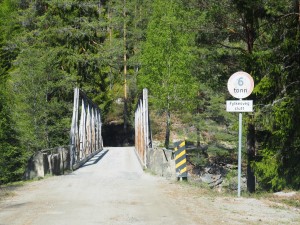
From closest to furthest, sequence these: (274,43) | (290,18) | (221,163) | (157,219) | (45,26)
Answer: (157,219), (290,18), (274,43), (221,163), (45,26)

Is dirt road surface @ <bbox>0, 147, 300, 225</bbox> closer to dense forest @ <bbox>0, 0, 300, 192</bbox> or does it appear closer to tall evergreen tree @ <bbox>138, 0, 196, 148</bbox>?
dense forest @ <bbox>0, 0, 300, 192</bbox>

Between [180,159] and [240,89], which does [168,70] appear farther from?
[240,89]

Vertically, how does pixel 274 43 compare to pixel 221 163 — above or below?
above

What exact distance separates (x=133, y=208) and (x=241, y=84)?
376cm

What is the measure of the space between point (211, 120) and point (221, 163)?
4.70 metres

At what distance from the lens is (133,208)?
714 centimetres

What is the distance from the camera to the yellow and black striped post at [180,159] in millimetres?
11289

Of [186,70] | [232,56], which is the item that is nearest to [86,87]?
[186,70]

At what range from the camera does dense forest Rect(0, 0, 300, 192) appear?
12633 mm

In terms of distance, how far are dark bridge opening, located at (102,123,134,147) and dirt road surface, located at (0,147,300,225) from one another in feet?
111

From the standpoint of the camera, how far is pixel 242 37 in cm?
1730

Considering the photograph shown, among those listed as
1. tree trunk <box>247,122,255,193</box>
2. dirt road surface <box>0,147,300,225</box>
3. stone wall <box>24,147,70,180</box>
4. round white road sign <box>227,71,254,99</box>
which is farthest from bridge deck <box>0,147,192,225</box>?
tree trunk <box>247,122,255,193</box>

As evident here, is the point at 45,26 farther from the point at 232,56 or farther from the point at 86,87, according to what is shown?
the point at 232,56

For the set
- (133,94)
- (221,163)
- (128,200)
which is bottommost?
(221,163)
